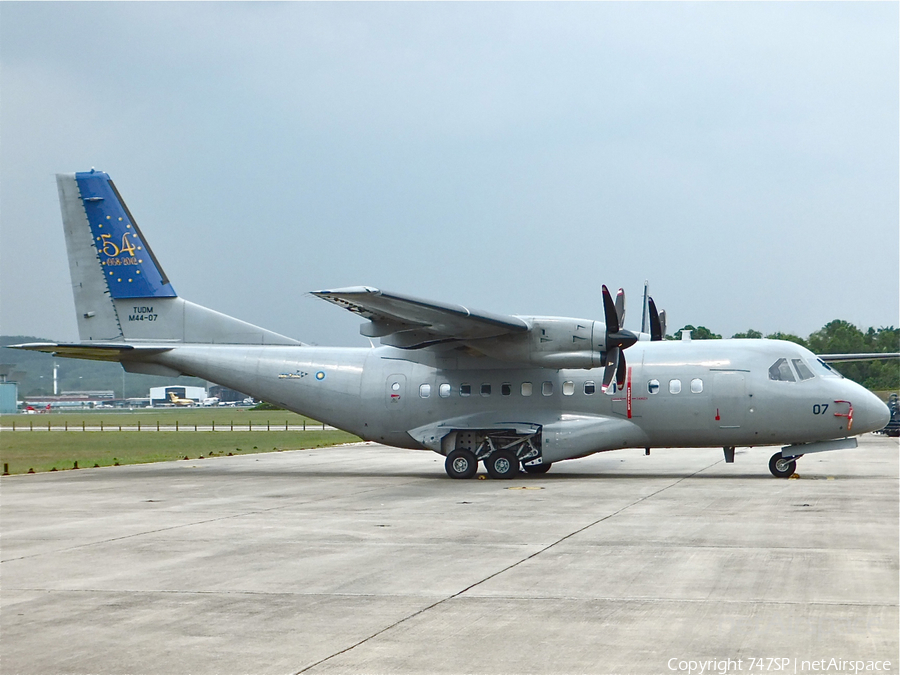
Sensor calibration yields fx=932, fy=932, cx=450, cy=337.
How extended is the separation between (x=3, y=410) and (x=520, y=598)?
459 feet

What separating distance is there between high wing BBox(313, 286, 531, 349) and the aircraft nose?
7.85 metres

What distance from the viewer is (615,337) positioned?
21094mm

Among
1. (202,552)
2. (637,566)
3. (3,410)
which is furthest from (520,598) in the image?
(3,410)

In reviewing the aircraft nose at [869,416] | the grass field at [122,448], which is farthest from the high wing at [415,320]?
the grass field at [122,448]

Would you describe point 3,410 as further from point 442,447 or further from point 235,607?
point 235,607

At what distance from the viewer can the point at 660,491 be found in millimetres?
19500

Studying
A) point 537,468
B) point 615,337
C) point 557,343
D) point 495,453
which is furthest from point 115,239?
point 615,337

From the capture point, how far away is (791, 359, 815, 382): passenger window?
2177cm

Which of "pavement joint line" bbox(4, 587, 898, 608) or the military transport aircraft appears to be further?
the military transport aircraft

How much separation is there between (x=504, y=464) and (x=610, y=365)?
3.68 metres

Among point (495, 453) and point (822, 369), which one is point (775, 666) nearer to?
point (495, 453)

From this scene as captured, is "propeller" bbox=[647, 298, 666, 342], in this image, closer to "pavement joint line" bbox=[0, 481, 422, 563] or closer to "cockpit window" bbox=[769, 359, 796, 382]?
"cockpit window" bbox=[769, 359, 796, 382]

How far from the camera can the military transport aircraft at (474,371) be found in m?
21.4

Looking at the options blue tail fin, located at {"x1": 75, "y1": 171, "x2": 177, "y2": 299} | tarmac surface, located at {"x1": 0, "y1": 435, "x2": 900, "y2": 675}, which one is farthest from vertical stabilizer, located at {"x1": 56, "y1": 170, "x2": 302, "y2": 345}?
tarmac surface, located at {"x1": 0, "y1": 435, "x2": 900, "y2": 675}
